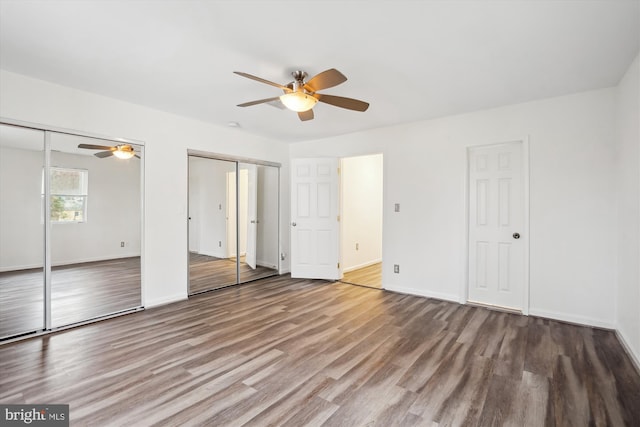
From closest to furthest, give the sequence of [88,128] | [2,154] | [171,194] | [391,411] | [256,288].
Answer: [391,411], [2,154], [88,128], [171,194], [256,288]

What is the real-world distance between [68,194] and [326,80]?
3.08 metres

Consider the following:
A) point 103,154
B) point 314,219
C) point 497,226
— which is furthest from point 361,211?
point 103,154

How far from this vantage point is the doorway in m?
5.62

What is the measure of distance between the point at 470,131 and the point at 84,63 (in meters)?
4.27

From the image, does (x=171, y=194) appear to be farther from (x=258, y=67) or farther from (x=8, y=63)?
(x=258, y=67)

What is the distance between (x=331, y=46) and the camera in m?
2.32

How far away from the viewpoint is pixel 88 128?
3.31 metres

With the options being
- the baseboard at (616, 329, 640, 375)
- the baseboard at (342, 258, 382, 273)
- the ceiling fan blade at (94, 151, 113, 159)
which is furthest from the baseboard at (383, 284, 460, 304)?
the ceiling fan blade at (94, 151, 113, 159)

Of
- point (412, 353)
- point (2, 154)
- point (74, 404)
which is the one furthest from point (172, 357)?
point (2, 154)

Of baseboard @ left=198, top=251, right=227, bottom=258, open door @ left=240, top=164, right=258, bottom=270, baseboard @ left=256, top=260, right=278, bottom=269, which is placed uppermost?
open door @ left=240, top=164, right=258, bottom=270

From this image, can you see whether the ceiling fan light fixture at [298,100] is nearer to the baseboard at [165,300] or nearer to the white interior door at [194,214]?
the white interior door at [194,214]

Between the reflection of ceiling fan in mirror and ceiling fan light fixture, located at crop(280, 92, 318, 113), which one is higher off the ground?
ceiling fan light fixture, located at crop(280, 92, 318, 113)

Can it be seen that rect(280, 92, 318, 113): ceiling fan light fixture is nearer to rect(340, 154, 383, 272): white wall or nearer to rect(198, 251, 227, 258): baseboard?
rect(340, 154, 383, 272): white wall

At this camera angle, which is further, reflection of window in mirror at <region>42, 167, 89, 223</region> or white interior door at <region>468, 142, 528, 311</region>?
white interior door at <region>468, 142, 528, 311</region>
